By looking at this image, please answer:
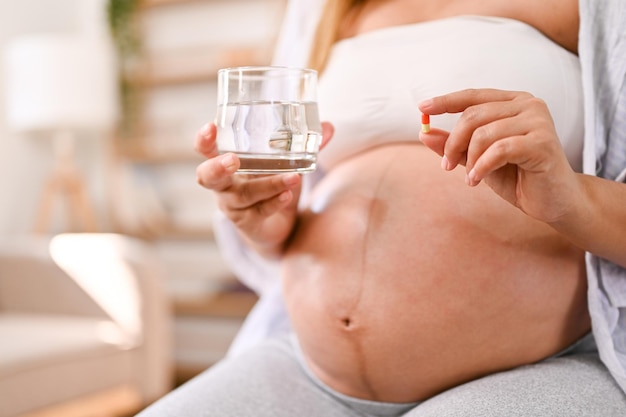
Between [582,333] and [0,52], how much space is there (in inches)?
118

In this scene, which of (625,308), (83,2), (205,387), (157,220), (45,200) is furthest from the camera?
(83,2)

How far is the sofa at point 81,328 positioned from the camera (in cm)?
185

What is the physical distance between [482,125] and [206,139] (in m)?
0.31

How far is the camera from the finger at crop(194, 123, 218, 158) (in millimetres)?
770

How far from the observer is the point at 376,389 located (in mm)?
846

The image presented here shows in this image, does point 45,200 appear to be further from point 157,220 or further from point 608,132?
point 608,132

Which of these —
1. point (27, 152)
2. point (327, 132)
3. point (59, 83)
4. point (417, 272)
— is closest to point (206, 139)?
point (327, 132)

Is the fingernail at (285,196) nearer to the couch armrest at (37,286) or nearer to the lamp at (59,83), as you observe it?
the couch armrest at (37,286)

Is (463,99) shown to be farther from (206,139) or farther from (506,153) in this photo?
(206,139)

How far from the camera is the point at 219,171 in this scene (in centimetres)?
73

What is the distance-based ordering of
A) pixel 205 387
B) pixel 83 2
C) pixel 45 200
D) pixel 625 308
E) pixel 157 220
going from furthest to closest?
pixel 83 2 → pixel 157 220 → pixel 45 200 → pixel 205 387 → pixel 625 308

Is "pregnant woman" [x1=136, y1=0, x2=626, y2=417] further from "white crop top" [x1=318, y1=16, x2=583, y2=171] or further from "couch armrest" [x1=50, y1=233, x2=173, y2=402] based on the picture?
"couch armrest" [x1=50, y1=233, x2=173, y2=402]

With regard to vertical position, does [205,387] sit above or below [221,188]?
below

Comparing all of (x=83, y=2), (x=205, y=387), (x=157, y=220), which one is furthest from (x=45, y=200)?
(x=205, y=387)
